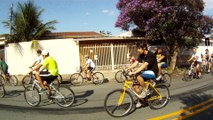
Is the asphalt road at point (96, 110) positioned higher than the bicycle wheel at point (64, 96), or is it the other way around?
the bicycle wheel at point (64, 96)

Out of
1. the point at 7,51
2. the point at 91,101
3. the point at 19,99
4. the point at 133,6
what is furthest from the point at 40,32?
the point at 91,101

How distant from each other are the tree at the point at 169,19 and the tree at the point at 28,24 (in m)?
6.66

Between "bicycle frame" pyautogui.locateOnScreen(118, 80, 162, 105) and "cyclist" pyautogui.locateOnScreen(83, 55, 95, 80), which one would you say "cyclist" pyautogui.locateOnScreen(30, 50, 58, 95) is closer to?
"bicycle frame" pyautogui.locateOnScreen(118, 80, 162, 105)

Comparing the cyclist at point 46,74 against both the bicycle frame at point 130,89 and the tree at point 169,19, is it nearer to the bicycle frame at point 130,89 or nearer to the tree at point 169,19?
the bicycle frame at point 130,89

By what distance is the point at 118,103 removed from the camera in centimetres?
734

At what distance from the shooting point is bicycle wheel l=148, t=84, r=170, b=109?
26.5 feet

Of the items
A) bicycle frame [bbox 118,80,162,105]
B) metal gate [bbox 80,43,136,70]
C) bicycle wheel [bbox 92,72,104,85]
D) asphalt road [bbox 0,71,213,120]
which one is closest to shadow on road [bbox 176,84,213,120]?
asphalt road [bbox 0,71,213,120]

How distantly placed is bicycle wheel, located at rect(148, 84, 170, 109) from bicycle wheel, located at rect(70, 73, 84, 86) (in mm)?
7454

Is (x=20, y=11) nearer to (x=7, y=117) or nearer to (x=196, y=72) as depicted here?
(x=196, y=72)

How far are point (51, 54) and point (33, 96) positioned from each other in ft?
33.4

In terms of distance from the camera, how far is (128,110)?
7559 mm

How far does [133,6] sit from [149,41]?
3545 mm

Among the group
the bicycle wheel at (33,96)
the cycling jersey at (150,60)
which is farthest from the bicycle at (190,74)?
the bicycle wheel at (33,96)

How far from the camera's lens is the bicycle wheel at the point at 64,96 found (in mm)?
8711
